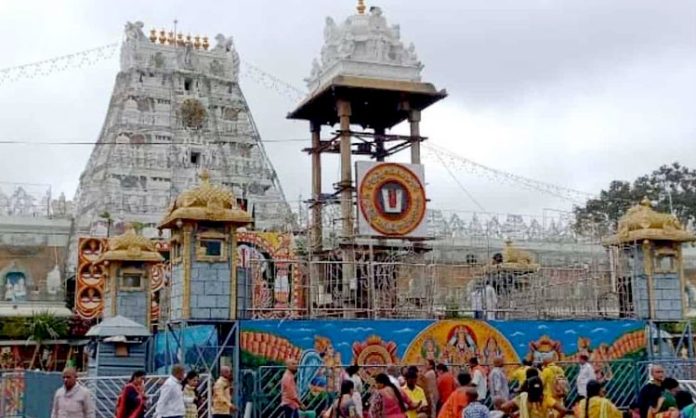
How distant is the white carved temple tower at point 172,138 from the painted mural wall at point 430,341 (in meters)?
25.4

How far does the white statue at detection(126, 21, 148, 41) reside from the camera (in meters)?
50.4

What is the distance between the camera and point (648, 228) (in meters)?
20.0

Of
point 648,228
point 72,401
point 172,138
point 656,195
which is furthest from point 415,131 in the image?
point 656,195

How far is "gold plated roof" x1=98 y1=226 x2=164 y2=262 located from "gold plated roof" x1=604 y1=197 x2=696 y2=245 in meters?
10.9

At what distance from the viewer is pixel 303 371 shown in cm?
1628

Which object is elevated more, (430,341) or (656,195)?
(656,195)

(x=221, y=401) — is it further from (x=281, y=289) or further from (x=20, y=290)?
(x=20, y=290)

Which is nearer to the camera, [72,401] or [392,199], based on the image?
[72,401]

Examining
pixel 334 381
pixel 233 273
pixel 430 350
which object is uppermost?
pixel 233 273

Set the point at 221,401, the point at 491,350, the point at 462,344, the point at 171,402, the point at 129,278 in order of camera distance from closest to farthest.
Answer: the point at 171,402, the point at 221,401, the point at 462,344, the point at 491,350, the point at 129,278

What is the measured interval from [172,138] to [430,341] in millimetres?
33115

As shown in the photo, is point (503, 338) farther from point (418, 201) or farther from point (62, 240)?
point (62, 240)

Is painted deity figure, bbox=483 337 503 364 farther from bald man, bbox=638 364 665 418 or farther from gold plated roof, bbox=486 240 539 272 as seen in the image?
bald man, bbox=638 364 665 418

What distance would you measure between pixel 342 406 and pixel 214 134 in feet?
133
